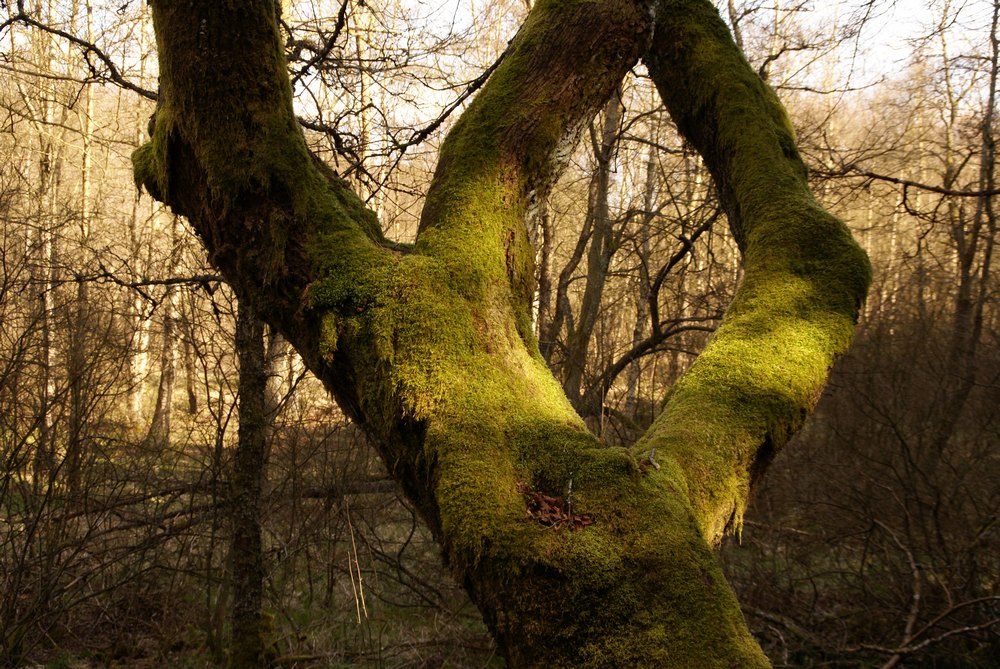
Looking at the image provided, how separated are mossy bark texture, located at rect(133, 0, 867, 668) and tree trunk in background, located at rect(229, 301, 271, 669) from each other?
269 centimetres

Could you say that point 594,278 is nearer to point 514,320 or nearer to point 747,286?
point 747,286

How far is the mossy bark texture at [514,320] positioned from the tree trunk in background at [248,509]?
269 centimetres

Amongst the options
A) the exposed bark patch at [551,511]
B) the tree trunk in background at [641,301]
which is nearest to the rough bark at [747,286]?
the exposed bark patch at [551,511]

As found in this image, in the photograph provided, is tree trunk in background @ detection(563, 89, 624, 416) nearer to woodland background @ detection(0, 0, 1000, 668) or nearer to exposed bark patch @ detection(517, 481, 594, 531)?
woodland background @ detection(0, 0, 1000, 668)

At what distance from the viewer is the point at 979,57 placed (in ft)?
32.6

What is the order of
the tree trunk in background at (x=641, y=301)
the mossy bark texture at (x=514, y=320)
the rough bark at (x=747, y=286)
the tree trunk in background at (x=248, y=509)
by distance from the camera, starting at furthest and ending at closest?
the tree trunk in background at (x=641, y=301) < the tree trunk in background at (x=248, y=509) < the rough bark at (x=747, y=286) < the mossy bark texture at (x=514, y=320)

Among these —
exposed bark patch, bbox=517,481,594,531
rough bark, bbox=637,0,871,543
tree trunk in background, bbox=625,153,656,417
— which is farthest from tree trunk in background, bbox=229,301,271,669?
tree trunk in background, bbox=625,153,656,417

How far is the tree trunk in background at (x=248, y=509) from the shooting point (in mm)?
4684

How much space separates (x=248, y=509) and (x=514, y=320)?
12.1 feet

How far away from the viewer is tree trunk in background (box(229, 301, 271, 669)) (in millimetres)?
4684

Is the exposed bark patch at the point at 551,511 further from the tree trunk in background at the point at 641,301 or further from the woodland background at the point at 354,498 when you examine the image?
the tree trunk in background at the point at 641,301

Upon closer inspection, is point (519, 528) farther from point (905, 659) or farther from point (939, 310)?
point (939, 310)

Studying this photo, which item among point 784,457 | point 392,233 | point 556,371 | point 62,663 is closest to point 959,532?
point 784,457

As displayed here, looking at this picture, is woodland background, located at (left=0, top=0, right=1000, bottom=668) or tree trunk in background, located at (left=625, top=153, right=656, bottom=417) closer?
woodland background, located at (left=0, top=0, right=1000, bottom=668)
